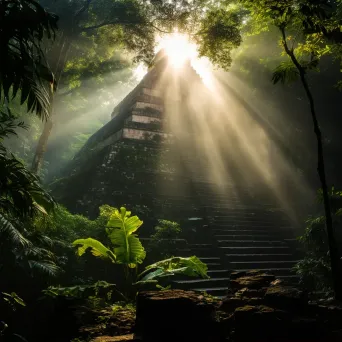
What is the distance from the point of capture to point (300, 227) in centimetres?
1116

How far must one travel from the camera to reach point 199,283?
7.15 m

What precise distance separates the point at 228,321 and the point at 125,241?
218 centimetres

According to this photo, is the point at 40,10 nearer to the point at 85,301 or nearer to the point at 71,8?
the point at 85,301

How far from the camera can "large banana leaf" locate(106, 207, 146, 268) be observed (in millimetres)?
5043

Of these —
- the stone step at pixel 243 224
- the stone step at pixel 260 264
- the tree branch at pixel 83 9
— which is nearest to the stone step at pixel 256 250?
the stone step at pixel 260 264

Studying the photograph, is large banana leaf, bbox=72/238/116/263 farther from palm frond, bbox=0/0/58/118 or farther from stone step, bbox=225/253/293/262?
stone step, bbox=225/253/293/262

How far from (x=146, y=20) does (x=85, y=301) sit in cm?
1142

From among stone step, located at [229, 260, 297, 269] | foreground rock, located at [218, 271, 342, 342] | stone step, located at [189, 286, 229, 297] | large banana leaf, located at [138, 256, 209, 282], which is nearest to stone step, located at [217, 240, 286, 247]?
stone step, located at [229, 260, 297, 269]

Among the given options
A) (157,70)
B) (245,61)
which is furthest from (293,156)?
(157,70)

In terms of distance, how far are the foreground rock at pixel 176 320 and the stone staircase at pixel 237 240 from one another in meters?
3.41

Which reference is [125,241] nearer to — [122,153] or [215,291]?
[215,291]

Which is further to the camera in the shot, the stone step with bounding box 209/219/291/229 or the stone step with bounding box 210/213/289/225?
the stone step with bounding box 210/213/289/225

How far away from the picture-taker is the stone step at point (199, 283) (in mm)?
6925

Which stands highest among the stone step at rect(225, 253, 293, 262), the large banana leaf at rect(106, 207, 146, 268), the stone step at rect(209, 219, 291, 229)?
the large banana leaf at rect(106, 207, 146, 268)
